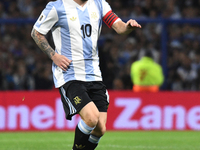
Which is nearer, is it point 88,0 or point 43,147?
point 88,0

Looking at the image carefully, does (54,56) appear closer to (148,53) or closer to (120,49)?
(148,53)

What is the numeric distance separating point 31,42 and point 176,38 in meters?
3.97

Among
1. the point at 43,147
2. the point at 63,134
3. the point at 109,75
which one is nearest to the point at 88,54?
the point at 43,147

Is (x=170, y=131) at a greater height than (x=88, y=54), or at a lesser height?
lesser

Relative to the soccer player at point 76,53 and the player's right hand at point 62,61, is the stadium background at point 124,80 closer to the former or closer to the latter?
the soccer player at point 76,53

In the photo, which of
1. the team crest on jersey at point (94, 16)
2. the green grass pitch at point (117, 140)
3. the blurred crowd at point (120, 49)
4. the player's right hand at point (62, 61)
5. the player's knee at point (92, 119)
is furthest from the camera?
the blurred crowd at point (120, 49)

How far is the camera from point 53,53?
15.1ft

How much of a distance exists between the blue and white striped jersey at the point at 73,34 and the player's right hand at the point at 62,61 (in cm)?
5

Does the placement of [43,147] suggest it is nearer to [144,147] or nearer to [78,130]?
[144,147]

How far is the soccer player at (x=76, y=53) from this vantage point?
452 centimetres

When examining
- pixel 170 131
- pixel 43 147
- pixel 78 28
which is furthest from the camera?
pixel 170 131

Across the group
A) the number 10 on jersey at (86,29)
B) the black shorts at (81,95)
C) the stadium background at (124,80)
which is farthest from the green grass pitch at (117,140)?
the number 10 on jersey at (86,29)

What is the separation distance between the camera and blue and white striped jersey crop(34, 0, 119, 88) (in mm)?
4551

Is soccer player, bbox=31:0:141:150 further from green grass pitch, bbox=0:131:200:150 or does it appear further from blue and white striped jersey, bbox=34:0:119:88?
green grass pitch, bbox=0:131:200:150
